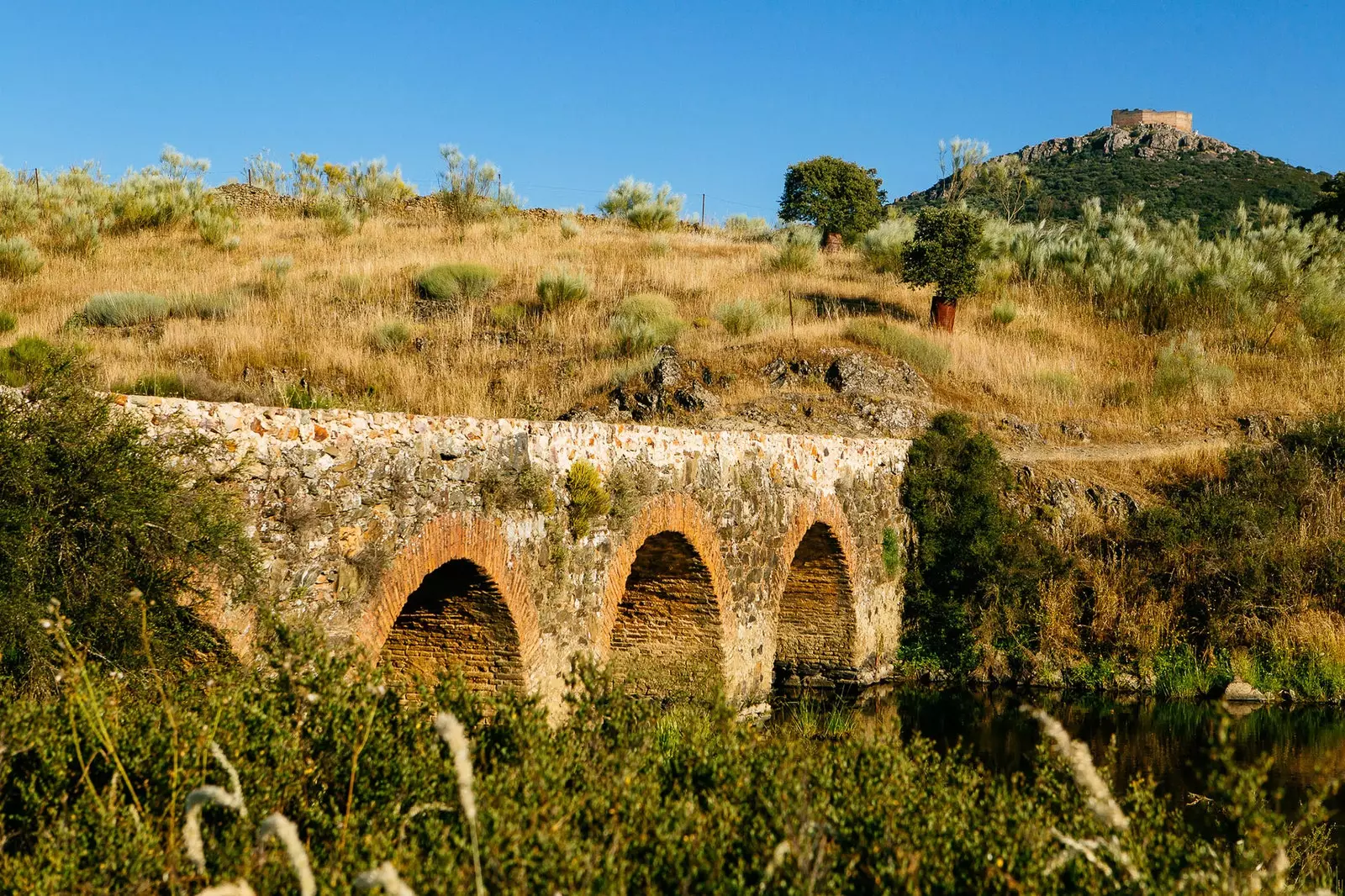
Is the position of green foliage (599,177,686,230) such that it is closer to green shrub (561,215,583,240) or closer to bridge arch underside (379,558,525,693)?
green shrub (561,215,583,240)

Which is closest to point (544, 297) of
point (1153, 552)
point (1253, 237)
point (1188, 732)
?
point (1153, 552)

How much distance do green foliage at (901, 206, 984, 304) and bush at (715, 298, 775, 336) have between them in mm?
3308

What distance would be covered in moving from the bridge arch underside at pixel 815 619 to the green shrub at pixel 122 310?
1334 centimetres

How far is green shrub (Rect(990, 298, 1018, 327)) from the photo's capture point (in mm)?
23328

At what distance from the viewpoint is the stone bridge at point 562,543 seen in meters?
6.49

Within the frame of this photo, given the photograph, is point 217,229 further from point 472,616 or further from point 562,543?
point 472,616

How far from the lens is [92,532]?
5445 mm

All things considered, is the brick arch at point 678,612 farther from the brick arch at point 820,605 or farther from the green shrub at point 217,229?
the green shrub at point 217,229

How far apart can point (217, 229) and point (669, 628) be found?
848 inches

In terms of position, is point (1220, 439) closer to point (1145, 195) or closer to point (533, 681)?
point (533, 681)

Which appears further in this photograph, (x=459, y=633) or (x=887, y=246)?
(x=887, y=246)

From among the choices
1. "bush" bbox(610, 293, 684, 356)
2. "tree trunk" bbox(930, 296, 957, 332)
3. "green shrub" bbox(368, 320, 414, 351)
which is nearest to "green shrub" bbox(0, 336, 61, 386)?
"green shrub" bbox(368, 320, 414, 351)

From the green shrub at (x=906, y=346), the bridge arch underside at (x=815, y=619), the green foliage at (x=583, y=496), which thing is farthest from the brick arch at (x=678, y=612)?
the green shrub at (x=906, y=346)

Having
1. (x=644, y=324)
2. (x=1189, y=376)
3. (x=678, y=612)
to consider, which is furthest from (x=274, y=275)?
(x=1189, y=376)
